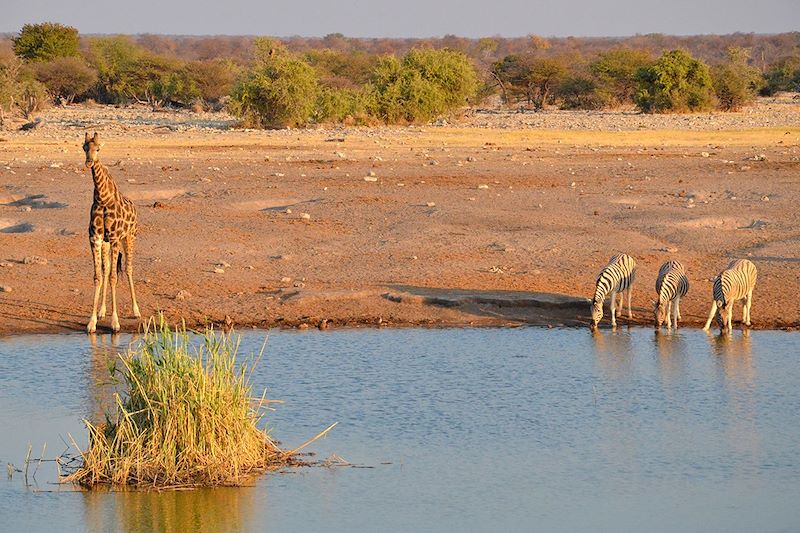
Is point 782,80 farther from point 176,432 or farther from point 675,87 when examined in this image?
point 176,432

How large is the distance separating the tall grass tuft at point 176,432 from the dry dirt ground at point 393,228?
13.5 ft

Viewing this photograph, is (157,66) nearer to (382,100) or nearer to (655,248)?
(382,100)

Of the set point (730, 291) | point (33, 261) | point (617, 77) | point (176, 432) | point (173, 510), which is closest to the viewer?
point (173, 510)

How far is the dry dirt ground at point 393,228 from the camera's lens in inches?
469

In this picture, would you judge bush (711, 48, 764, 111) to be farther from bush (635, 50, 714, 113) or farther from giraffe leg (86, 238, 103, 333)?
giraffe leg (86, 238, 103, 333)

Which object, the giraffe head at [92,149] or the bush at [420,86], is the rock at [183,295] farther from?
the bush at [420,86]

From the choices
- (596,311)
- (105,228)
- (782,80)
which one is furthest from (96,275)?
(782,80)

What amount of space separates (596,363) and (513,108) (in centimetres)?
4138

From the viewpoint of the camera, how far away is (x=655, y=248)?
14281 mm

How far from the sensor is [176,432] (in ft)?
23.0

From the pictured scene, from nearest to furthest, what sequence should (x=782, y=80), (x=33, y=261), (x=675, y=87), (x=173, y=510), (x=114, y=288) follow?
(x=173, y=510) → (x=114, y=288) → (x=33, y=261) → (x=675, y=87) → (x=782, y=80)

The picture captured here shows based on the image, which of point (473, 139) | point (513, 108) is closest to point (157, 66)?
point (513, 108)

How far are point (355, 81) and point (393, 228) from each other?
130 feet

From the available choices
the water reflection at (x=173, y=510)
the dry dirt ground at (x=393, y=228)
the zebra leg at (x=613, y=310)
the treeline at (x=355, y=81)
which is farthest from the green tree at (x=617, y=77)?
the water reflection at (x=173, y=510)
